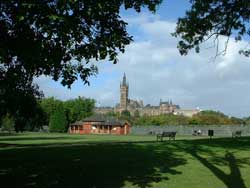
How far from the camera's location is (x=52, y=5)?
12.4 metres

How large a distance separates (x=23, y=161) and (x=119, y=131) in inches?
4505

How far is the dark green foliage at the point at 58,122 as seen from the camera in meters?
134

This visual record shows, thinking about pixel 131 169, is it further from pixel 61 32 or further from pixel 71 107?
pixel 71 107

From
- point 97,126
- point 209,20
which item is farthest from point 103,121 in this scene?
point 209,20

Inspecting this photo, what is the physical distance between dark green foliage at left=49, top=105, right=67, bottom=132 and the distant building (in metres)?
5.81

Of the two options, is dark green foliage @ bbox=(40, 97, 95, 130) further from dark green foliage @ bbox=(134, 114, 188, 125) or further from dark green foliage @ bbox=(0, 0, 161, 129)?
dark green foliage @ bbox=(0, 0, 161, 129)

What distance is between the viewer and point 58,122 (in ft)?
445

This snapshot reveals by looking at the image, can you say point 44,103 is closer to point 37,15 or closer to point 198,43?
point 198,43

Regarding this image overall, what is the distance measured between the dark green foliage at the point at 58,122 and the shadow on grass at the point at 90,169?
360 feet

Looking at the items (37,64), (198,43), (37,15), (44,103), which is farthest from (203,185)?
(44,103)

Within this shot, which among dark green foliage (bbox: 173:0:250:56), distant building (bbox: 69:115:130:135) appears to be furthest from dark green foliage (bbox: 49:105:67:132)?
dark green foliage (bbox: 173:0:250:56)

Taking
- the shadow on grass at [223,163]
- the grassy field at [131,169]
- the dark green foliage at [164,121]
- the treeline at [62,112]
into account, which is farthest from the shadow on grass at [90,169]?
the dark green foliage at [164,121]

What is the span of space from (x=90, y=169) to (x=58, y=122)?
11713 cm

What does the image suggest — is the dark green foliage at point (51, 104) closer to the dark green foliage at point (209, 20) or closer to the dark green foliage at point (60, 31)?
the dark green foliage at point (209, 20)
